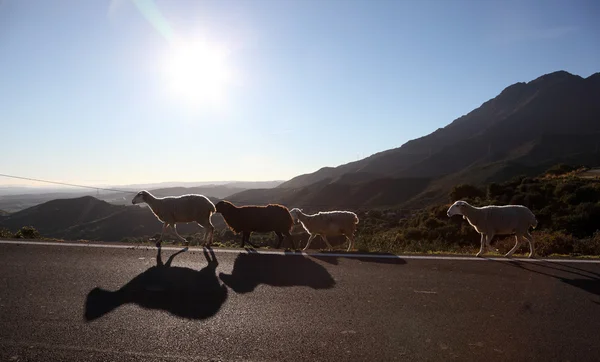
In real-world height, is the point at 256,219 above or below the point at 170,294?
above

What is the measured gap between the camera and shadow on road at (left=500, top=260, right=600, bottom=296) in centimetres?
582

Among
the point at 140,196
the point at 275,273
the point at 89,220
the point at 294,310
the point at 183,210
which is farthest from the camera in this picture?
the point at 89,220

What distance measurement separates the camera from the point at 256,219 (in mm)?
10680

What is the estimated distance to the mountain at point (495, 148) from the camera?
8744 centimetres

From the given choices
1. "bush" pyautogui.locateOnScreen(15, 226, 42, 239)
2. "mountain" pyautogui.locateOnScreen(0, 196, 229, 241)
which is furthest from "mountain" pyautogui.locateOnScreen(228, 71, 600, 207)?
"bush" pyautogui.locateOnScreen(15, 226, 42, 239)

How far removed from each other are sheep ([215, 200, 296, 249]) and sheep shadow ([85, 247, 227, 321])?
408 centimetres

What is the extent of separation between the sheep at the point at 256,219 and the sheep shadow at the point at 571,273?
569 centimetres

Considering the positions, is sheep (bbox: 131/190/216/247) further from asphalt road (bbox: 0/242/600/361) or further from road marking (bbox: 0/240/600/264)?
asphalt road (bbox: 0/242/600/361)

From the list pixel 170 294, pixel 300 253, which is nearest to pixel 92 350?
pixel 170 294

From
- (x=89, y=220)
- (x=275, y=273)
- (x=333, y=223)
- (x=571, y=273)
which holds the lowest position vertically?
(x=89, y=220)

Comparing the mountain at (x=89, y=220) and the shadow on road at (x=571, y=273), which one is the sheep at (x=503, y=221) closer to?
the shadow on road at (x=571, y=273)

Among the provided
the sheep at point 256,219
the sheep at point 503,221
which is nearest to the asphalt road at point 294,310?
the sheep at point 503,221

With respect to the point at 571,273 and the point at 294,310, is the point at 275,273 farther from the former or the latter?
the point at 571,273

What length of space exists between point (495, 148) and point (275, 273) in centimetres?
13186
